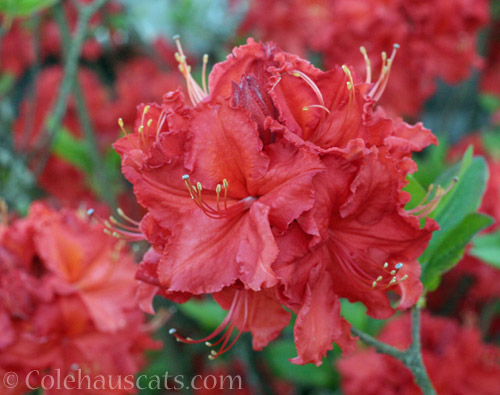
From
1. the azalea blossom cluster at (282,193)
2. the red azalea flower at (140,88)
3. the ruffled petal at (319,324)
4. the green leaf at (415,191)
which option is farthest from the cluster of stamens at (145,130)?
the red azalea flower at (140,88)

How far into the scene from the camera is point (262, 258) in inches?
28.2

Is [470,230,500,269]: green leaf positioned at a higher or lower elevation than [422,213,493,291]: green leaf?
lower

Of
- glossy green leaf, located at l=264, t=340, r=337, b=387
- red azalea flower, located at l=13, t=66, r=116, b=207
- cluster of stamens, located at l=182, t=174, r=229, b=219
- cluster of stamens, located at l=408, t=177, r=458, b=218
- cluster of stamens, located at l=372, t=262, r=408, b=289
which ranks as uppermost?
cluster of stamens, located at l=182, t=174, r=229, b=219

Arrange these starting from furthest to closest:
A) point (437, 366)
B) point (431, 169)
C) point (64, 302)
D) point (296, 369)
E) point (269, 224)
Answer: point (431, 169)
point (296, 369)
point (437, 366)
point (64, 302)
point (269, 224)

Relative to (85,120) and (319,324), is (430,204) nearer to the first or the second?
(319,324)

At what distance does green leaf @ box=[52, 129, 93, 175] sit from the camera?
6.24 feet

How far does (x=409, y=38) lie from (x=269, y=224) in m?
1.22

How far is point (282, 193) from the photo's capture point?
0.75 m

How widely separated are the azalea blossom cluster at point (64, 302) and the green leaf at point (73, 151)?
2.16 feet

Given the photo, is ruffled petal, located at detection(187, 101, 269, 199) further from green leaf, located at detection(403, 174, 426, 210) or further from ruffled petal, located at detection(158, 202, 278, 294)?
green leaf, located at detection(403, 174, 426, 210)

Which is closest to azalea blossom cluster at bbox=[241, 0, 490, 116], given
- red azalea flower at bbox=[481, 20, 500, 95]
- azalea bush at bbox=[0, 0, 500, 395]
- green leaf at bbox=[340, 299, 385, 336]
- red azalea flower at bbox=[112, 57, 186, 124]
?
azalea bush at bbox=[0, 0, 500, 395]

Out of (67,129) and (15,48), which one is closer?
(67,129)

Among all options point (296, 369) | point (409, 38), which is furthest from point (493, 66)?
point (296, 369)

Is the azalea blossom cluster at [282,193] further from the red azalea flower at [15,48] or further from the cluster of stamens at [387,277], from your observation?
the red azalea flower at [15,48]
